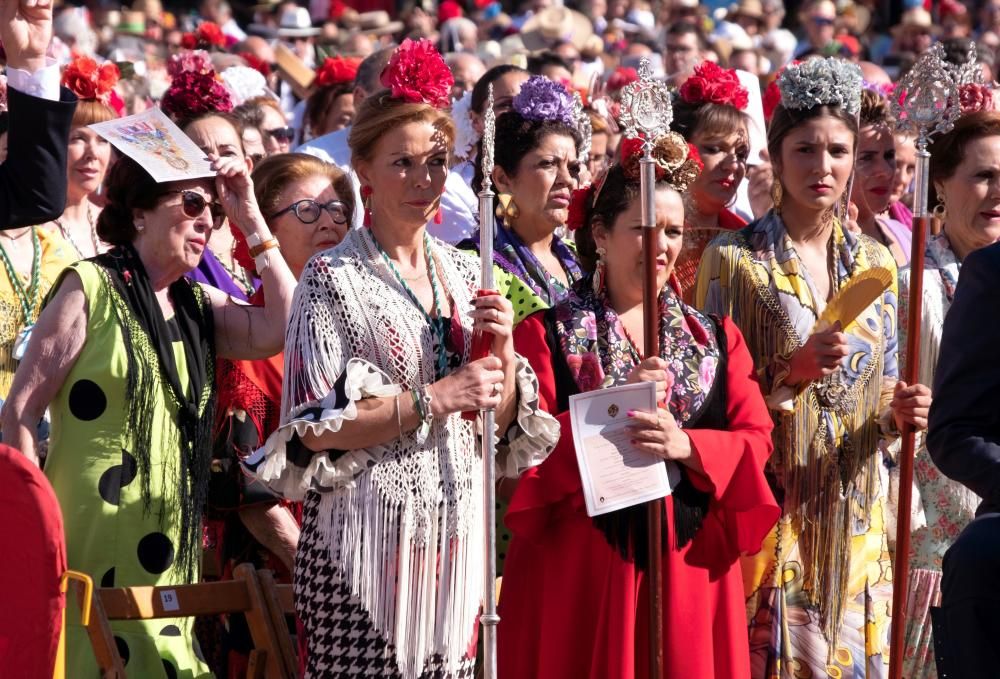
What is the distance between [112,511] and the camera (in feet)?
14.6

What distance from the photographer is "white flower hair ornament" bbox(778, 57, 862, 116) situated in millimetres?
5484

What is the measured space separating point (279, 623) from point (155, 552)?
0.41m

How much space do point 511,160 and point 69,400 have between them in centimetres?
208

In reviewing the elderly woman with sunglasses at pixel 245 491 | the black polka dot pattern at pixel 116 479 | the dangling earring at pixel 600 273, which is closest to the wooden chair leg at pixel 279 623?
the elderly woman with sunglasses at pixel 245 491

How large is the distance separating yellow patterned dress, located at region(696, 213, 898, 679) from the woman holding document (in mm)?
473

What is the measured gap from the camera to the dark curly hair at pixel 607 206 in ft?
15.7

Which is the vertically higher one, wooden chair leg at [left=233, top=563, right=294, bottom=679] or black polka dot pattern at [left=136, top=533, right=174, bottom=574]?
black polka dot pattern at [left=136, top=533, right=174, bottom=574]

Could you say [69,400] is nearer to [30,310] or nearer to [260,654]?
[260,654]

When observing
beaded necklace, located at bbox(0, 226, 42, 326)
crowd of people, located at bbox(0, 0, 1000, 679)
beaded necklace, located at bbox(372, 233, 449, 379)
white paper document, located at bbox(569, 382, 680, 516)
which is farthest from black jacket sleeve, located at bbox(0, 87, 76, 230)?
beaded necklace, located at bbox(0, 226, 42, 326)

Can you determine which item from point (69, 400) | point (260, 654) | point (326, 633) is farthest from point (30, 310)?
point (326, 633)

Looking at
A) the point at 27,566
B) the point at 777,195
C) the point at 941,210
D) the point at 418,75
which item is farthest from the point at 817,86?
the point at 27,566

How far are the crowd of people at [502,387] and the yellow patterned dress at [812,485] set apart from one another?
0.03 ft

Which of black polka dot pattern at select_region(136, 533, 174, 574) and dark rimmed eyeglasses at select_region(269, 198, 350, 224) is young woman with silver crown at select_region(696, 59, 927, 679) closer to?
dark rimmed eyeglasses at select_region(269, 198, 350, 224)

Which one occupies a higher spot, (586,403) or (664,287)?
(664,287)
